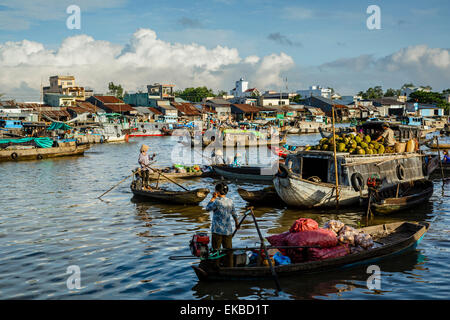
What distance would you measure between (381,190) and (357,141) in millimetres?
2028

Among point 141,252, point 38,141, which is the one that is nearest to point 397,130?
point 141,252

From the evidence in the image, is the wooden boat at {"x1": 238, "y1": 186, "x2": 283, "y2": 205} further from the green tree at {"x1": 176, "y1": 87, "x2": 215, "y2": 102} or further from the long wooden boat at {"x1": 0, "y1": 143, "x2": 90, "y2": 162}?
the green tree at {"x1": 176, "y1": 87, "x2": 215, "y2": 102}

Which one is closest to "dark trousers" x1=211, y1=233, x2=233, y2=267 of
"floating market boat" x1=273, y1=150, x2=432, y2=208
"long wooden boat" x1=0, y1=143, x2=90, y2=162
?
"floating market boat" x1=273, y1=150, x2=432, y2=208

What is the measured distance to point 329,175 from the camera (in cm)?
1453

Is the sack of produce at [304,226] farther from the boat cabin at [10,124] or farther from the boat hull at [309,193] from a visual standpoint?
the boat cabin at [10,124]

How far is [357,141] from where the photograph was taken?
51.3 feet

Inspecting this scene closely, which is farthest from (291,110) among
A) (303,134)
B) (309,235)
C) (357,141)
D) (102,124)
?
(309,235)

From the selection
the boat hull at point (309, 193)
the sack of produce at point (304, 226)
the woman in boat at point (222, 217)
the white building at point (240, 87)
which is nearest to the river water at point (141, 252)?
the boat hull at point (309, 193)

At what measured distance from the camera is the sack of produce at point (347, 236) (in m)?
8.95

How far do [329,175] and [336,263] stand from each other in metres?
6.56

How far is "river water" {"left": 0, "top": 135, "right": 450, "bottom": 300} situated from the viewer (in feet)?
25.7

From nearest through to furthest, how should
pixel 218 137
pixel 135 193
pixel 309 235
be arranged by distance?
pixel 309 235, pixel 135 193, pixel 218 137

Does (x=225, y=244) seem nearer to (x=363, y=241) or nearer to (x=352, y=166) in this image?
(x=363, y=241)

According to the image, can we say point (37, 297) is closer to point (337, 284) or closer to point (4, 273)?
point (4, 273)
